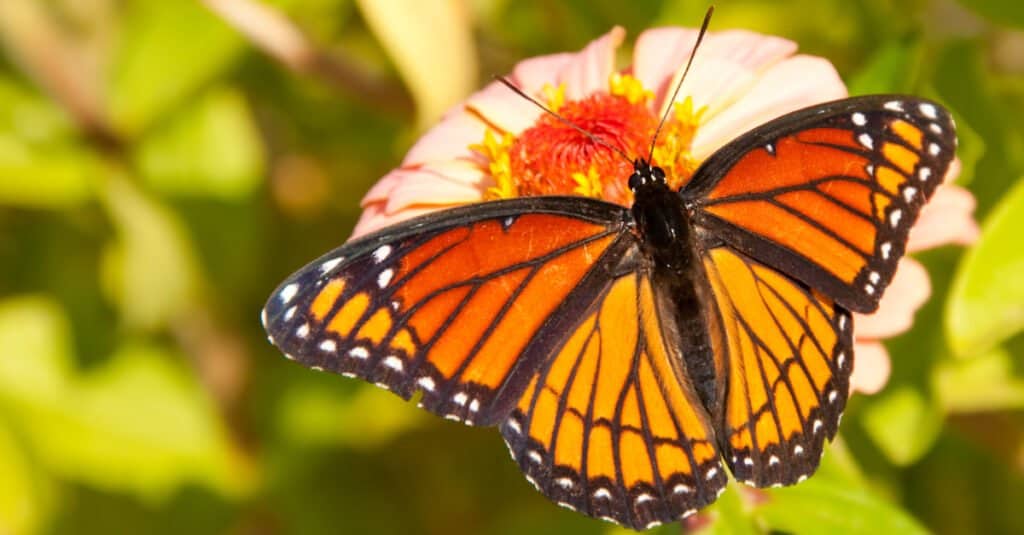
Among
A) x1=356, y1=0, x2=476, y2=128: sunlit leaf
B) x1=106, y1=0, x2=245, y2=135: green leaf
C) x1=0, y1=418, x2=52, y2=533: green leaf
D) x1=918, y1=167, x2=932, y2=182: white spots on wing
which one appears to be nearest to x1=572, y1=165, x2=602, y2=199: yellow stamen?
x1=356, y1=0, x2=476, y2=128: sunlit leaf

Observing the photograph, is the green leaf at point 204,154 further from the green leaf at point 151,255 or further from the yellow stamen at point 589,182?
the yellow stamen at point 589,182

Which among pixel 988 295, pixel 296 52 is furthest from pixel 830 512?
pixel 296 52

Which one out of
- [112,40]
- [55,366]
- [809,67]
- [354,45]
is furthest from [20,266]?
[809,67]

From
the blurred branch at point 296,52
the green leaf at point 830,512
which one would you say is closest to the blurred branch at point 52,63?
the blurred branch at point 296,52

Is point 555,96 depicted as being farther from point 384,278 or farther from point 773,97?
point 384,278

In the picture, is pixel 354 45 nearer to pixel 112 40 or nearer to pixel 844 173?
pixel 112 40

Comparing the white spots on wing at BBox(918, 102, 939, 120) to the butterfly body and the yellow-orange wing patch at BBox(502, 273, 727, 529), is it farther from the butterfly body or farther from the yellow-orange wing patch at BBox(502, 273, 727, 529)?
the yellow-orange wing patch at BBox(502, 273, 727, 529)
